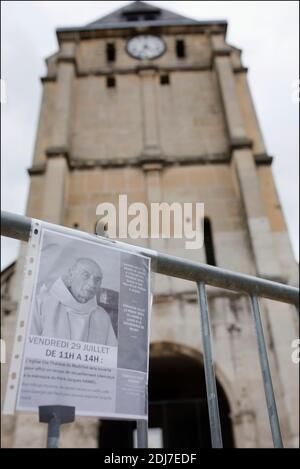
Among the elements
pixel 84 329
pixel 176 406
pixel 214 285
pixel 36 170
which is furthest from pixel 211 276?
pixel 176 406

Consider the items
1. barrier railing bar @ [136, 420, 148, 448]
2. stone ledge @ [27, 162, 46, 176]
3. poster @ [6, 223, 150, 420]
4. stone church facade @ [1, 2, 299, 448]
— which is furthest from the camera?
stone ledge @ [27, 162, 46, 176]

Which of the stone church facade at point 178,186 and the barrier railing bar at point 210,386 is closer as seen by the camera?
the barrier railing bar at point 210,386

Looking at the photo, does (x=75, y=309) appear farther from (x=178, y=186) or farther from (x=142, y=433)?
(x=178, y=186)

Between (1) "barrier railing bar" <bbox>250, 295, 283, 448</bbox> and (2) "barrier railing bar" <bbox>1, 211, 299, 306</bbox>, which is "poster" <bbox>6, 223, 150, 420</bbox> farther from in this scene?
(1) "barrier railing bar" <bbox>250, 295, 283, 448</bbox>

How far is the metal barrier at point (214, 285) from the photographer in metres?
1.68

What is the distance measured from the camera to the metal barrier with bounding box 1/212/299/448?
1685mm

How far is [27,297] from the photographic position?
5.11 feet

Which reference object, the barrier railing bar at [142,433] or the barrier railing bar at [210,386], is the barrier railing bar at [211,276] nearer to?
the barrier railing bar at [210,386]

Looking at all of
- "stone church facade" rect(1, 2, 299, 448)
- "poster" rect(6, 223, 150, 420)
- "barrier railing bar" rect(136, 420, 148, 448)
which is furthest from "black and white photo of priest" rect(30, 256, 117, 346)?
"stone church facade" rect(1, 2, 299, 448)

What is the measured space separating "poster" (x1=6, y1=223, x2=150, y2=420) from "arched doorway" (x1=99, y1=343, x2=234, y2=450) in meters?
7.88

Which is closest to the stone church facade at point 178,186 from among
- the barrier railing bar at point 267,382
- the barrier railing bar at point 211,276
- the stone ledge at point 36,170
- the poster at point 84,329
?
the stone ledge at point 36,170

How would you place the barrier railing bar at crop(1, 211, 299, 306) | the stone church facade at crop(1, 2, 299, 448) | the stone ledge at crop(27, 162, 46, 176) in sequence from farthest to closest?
the stone ledge at crop(27, 162, 46, 176)
the stone church facade at crop(1, 2, 299, 448)
the barrier railing bar at crop(1, 211, 299, 306)

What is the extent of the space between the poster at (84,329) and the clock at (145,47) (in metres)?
15.4

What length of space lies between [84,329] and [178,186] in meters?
10.6
